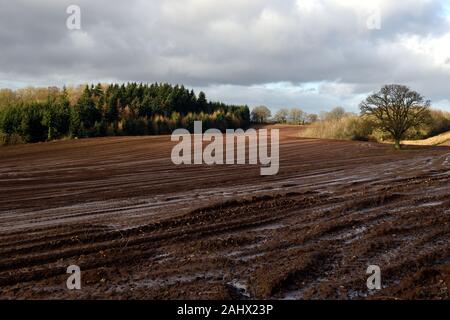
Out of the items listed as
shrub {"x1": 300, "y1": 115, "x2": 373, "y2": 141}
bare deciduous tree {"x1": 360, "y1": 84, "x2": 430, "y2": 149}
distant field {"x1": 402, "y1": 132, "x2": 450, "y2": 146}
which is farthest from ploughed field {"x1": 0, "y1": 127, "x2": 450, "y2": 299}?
distant field {"x1": 402, "y1": 132, "x2": 450, "y2": 146}

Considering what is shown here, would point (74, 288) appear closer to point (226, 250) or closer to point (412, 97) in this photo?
point (226, 250)

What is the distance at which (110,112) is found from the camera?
82500 mm

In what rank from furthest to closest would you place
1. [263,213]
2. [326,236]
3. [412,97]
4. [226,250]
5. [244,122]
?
1. [244,122]
2. [412,97]
3. [263,213]
4. [326,236]
5. [226,250]

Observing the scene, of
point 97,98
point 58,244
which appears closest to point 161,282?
point 58,244

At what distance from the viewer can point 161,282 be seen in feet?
22.2

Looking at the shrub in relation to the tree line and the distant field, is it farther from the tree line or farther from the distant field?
the tree line

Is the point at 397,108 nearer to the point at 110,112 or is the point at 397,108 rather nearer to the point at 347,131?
the point at 347,131

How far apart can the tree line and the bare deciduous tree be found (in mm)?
48159

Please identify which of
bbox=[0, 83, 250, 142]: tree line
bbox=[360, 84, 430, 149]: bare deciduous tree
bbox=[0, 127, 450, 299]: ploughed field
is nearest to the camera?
bbox=[0, 127, 450, 299]: ploughed field

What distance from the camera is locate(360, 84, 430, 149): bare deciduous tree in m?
51.8

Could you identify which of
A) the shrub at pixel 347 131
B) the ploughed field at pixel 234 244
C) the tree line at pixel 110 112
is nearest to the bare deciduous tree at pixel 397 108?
the shrub at pixel 347 131

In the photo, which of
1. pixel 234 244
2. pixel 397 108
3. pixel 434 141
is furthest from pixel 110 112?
pixel 234 244

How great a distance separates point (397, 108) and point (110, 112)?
176 ft

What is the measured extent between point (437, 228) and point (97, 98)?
81708 mm
